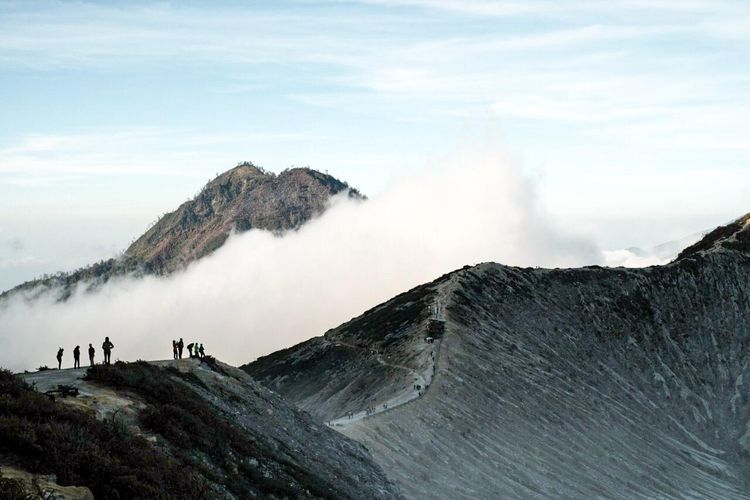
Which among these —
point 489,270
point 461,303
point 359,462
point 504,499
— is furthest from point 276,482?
point 489,270

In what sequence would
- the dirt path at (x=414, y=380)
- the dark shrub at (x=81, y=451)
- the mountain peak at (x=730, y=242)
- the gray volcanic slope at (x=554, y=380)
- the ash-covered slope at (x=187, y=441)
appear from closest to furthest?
the dark shrub at (x=81, y=451) < the ash-covered slope at (x=187, y=441) < the gray volcanic slope at (x=554, y=380) < the dirt path at (x=414, y=380) < the mountain peak at (x=730, y=242)

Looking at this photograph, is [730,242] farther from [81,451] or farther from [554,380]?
[81,451]

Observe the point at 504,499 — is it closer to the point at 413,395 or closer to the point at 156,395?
the point at 413,395

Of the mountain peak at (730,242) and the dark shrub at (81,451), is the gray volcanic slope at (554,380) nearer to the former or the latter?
the mountain peak at (730,242)

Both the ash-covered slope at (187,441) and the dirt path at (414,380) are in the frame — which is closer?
the ash-covered slope at (187,441)

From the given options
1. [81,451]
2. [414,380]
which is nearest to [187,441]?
[81,451]

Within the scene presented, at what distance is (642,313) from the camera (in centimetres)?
15625

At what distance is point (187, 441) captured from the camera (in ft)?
104

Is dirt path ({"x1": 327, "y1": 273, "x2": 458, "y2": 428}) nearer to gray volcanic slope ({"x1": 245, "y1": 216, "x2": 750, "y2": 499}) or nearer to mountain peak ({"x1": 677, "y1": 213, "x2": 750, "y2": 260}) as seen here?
gray volcanic slope ({"x1": 245, "y1": 216, "x2": 750, "y2": 499})

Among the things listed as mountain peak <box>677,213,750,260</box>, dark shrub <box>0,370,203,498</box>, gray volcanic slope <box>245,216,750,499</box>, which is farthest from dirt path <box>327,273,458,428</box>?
mountain peak <box>677,213,750,260</box>

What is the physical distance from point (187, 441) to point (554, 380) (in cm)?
9468

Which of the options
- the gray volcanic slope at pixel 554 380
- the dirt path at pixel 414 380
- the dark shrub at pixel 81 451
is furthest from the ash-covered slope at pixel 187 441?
the dirt path at pixel 414 380

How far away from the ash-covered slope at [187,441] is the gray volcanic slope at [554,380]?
64.0 ft

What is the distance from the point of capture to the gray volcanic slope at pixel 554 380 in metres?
83.3
